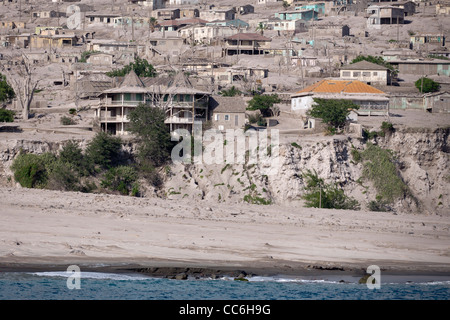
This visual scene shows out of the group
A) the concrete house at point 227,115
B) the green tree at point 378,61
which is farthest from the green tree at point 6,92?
the green tree at point 378,61

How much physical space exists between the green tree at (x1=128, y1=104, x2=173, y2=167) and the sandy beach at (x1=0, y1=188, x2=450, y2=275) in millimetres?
7395

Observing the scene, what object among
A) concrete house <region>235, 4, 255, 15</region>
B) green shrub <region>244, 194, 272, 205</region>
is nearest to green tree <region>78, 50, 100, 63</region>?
concrete house <region>235, 4, 255, 15</region>

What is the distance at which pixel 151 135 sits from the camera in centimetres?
4434

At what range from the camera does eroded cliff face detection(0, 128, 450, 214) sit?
4253 centimetres

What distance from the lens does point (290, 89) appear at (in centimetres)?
6794

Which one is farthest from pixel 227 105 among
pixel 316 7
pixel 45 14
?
A: pixel 45 14

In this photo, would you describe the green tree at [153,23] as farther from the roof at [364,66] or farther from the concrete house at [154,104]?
the concrete house at [154,104]

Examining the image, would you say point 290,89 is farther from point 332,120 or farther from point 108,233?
point 108,233

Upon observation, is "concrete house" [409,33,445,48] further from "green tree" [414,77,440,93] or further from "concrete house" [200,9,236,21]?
"concrete house" [200,9,236,21]

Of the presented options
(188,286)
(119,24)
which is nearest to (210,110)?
(188,286)

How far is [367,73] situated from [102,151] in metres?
31.8

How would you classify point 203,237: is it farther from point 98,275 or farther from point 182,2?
point 182,2

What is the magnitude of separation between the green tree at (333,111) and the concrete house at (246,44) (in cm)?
3183

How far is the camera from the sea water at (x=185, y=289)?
24.6 m
